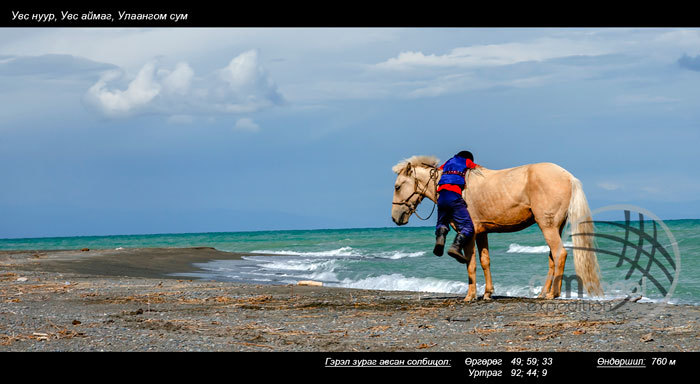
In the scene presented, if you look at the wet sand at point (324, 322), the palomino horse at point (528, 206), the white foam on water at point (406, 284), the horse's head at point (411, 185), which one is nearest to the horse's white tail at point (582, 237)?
the palomino horse at point (528, 206)

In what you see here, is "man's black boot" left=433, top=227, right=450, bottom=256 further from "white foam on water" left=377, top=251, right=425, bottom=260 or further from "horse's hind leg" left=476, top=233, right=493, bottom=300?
"white foam on water" left=377, top=251, right=425, bottom=260

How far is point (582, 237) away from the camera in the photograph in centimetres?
996

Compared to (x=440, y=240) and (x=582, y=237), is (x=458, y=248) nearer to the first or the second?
(x=440, y=240)

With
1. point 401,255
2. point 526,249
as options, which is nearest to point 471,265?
point 526,249

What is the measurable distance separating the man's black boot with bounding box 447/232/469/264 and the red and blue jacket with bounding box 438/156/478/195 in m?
0.75

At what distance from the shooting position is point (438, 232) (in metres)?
10.2

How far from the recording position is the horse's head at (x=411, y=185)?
36.2 feet

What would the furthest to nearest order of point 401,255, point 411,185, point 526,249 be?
point 401,255, point 526,249, point 411,185

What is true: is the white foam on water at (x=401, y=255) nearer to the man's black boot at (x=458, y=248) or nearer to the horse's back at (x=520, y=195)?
the horse's back at (x=520, y=195)

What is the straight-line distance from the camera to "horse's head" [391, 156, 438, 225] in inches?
434

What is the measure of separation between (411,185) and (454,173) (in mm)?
785

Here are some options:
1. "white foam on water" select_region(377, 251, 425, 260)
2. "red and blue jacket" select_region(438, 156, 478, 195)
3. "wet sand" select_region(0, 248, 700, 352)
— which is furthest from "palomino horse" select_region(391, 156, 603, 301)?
"white foam on water" select_region(377, 251, 425, 260)
